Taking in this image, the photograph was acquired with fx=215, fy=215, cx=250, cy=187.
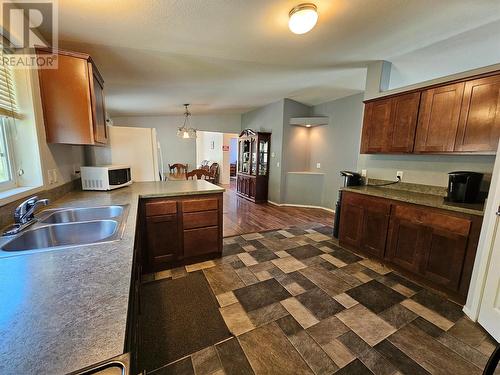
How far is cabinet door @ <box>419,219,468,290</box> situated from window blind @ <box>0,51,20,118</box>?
372 cm

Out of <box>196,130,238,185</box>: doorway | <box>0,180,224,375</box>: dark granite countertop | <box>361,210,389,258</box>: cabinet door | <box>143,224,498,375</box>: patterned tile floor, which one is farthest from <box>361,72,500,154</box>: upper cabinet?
<box>196,130,238,185</box>: doorway

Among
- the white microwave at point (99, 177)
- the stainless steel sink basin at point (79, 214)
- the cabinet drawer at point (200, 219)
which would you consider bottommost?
the cabinet drawer at point (200, 219)

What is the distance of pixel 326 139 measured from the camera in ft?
16.9

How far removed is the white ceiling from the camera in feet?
5.69

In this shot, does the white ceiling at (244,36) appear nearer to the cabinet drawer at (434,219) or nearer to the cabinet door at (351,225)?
the cabinet drawer at (434,219)

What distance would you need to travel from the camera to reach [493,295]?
162 centimetres

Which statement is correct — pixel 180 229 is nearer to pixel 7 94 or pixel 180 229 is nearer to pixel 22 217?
pixel 22 217

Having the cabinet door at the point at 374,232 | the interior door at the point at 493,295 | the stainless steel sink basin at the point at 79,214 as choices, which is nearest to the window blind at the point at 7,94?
the stainless steel sink basin at the point at 79,214

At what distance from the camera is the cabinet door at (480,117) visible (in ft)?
6.33

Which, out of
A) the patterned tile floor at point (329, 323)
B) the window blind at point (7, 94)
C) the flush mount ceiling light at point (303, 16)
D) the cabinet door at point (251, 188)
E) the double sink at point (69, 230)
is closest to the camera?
the double sink at point (69, 230)

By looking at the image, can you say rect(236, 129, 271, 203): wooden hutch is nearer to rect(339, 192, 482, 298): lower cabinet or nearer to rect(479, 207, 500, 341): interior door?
rect(339, 192, 482, 298): lower cabinet

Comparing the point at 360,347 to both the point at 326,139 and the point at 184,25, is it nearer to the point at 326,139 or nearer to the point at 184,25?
the point at 184,25

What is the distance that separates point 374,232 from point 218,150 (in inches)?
307

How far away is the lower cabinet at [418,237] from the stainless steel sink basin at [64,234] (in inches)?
106
